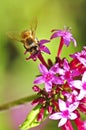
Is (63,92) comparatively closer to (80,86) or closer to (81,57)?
(80,86)

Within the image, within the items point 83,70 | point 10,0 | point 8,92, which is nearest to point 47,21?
point 10,0

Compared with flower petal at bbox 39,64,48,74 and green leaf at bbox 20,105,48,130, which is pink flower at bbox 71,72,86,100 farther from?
green leaf at bbox 20,105,48,130

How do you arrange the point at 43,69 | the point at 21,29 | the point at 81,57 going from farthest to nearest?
1. the point at 21,29
2. the point at 81,57
3. the point at 43,69

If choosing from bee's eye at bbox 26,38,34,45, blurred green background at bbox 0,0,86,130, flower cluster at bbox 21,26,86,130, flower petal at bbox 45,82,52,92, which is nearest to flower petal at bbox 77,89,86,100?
flower cluster at bbox 21,26,86,130

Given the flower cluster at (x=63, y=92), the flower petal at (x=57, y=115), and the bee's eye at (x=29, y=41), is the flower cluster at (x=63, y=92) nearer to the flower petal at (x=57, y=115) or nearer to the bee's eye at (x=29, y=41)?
the flower petal at (x=57, y=115)

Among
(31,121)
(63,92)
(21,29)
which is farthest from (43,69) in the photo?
(21,29)

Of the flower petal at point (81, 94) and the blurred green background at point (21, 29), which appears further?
the blurred green background at point (21, 29)

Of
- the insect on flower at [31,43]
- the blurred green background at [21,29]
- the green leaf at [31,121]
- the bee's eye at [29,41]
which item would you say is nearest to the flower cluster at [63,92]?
the green leaf at [31,121]
